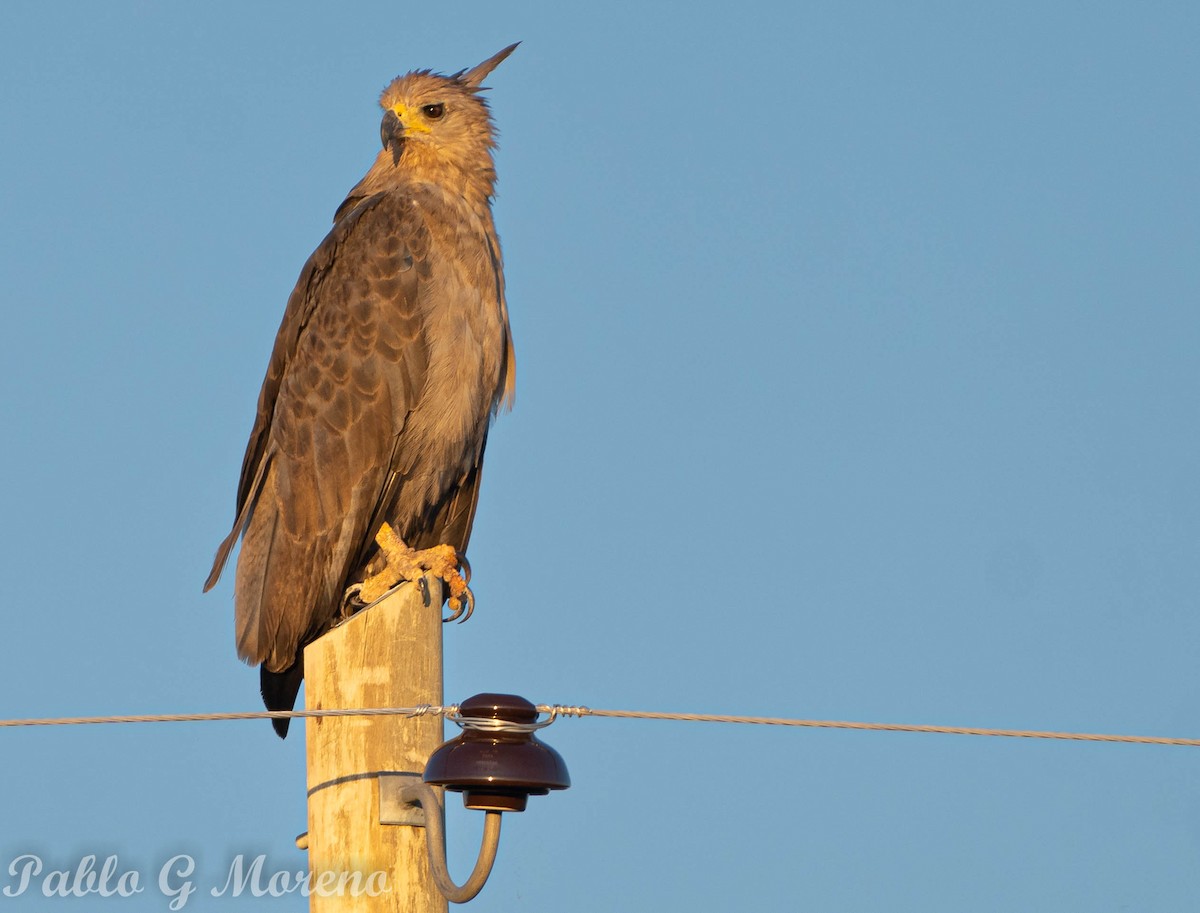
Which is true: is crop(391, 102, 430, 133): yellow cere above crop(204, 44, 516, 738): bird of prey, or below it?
above

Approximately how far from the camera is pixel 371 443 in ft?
21.1

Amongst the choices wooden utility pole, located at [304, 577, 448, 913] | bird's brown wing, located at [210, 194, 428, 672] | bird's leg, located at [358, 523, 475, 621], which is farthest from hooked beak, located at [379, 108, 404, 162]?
wooden utility pole, located at [304, 577, 448, 913]

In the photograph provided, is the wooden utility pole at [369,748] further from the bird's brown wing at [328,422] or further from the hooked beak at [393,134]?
the hooked beak at [393,134]

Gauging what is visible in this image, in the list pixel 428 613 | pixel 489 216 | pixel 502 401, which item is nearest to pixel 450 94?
pixel 489 216

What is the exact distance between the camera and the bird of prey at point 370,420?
20.0ft

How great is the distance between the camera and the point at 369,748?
13.4 feet

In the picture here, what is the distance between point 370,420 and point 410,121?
176 cm

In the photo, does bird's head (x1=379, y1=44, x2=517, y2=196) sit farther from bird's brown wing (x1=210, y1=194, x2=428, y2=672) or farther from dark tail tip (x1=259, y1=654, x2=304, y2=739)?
dark tail tip (x1=259, y1=654, x2=304, y2=739)

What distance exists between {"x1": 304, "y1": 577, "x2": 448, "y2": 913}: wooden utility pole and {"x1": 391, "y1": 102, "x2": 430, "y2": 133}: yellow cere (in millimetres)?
3608

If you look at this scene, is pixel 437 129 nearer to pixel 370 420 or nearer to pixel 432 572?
pixel 370 420

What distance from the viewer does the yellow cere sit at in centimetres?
740

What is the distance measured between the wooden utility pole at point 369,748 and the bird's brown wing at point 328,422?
1.80 meters

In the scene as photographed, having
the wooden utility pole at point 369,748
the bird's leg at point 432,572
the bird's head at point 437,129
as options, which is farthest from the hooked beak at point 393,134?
the wooden utility pole at point 369,748

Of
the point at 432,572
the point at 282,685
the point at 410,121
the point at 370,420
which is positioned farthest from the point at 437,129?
the point at 282,685
